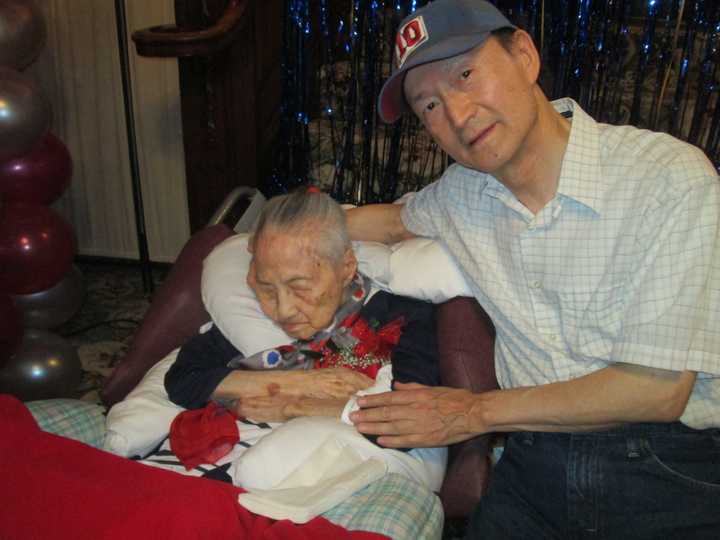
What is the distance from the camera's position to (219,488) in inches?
50.7

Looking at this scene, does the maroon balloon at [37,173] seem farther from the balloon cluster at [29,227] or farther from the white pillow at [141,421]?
the white pillow at [141,421]

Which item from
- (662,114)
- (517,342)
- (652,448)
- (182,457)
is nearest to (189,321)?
(182,457)

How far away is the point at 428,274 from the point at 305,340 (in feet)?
1.06

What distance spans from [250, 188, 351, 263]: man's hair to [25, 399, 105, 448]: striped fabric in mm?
509

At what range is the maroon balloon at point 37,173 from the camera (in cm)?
267

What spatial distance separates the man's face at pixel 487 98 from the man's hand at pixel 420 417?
46 cm

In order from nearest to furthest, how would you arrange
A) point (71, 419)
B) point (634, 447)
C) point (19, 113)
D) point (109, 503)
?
point (109, 503), point (634, 447), point (71, 419), point (19, 113)

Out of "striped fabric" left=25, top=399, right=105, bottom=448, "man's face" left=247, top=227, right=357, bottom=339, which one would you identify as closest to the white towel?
"man's face" left=247, top=227, right=357, bottom=339

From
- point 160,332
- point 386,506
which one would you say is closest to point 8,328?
point 160,332

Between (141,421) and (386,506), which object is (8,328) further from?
(386,506)

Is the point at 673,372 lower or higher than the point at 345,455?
higher

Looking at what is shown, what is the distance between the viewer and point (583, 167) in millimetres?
1312

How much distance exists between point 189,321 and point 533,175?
37.1 inches

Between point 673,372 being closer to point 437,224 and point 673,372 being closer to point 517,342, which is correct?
point 517,342
